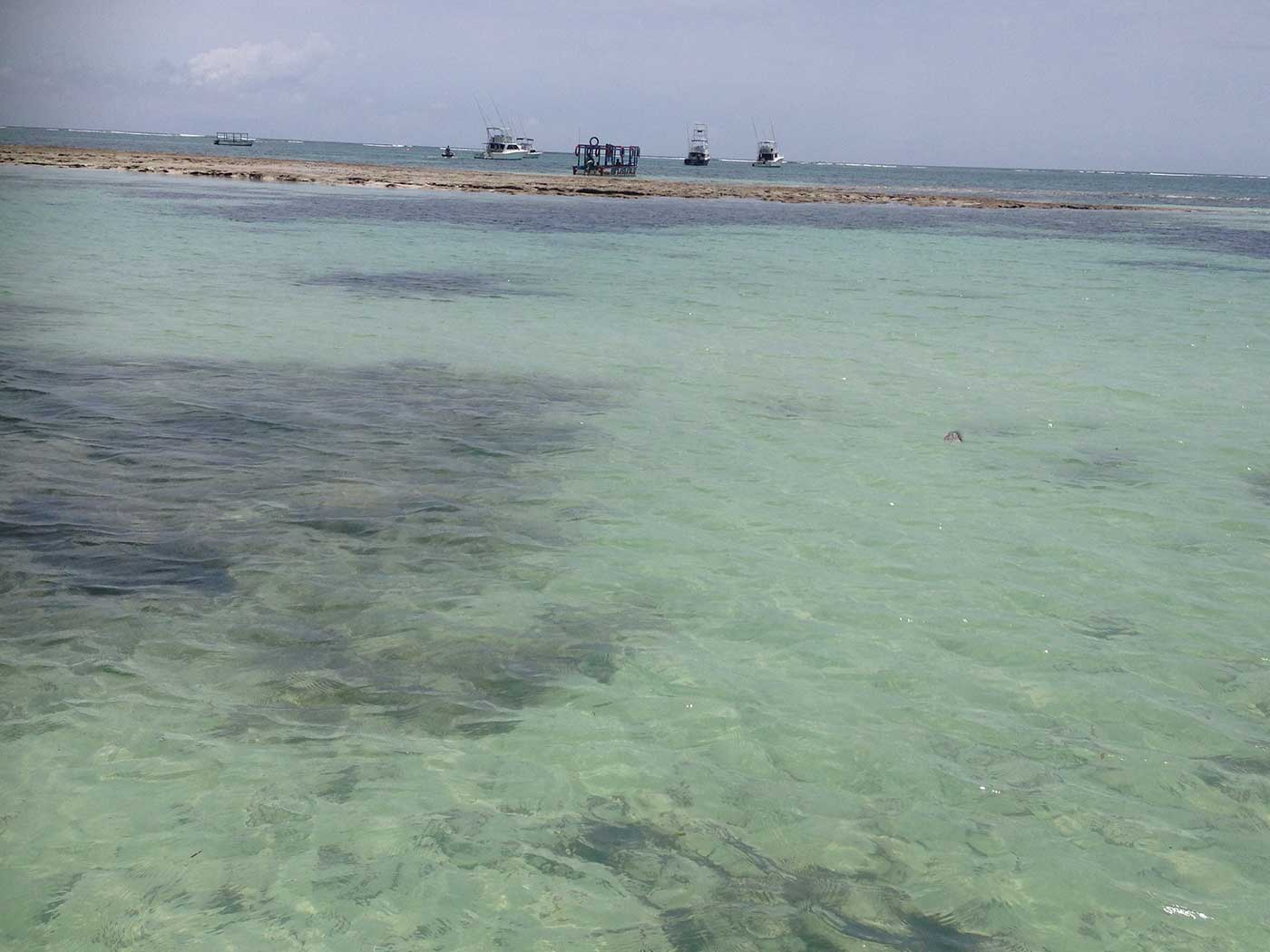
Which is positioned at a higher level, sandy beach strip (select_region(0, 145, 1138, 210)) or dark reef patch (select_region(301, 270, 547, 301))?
sandy beach strip (select_region(0, 145, 1138, 210))

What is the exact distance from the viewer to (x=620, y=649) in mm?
6590

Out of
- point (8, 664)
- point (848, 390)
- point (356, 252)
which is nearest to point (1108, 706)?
point (8, 664)

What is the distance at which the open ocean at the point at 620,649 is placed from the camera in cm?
442

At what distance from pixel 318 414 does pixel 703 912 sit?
8.79 meters

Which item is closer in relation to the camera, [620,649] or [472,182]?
[620,649]

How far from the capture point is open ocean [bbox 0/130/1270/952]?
174 inches

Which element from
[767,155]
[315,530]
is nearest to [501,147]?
[767,155]

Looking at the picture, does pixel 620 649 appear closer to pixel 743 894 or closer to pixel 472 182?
pixel 743 894

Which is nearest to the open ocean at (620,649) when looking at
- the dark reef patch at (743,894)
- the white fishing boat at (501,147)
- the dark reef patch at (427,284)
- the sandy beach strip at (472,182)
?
→ the dark reef patch at (743,894)

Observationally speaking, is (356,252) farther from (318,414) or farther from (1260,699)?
(1260,699)

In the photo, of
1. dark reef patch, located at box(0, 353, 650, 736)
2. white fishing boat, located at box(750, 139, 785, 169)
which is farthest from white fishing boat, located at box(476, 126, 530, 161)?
dark reef patch, located at box(0, 353, 650, 736)

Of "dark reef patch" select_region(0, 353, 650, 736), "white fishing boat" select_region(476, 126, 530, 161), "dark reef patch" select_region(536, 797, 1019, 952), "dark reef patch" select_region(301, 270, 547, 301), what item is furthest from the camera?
"white fishing boat" select_region(476, 126, 530, 161)

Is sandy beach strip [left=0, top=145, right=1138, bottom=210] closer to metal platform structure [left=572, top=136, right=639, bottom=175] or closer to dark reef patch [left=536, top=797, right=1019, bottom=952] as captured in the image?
metal platform structure [left=572, top=136, right=639, bottom=175]

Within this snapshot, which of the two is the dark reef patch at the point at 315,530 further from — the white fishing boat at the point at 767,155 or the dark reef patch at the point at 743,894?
the white fishing boat at the point at 767,155
